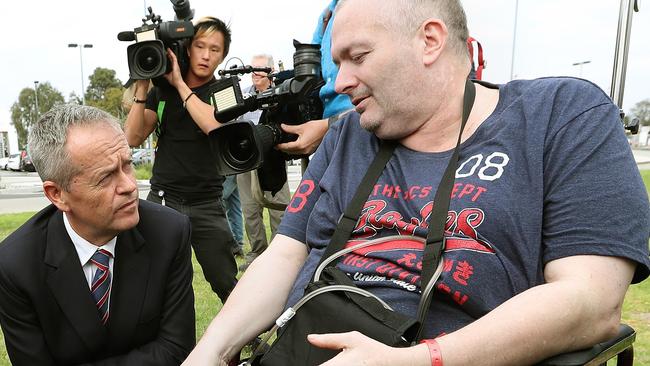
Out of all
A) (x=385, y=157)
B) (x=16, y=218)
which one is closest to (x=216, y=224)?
(x=385, y=157)

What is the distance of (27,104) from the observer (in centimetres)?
5459

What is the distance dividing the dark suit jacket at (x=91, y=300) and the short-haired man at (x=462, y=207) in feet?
1.87

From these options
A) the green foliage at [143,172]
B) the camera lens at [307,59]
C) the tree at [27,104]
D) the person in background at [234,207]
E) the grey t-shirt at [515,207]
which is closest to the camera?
the grey t-shirt at [515,207]

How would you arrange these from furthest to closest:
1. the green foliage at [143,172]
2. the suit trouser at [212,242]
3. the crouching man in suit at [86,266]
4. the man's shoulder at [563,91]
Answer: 1. the green foliage at [143,172]
2. the suit trouser at [212,242]
3. the crouching man in suit at [86,266]
4. the man's shoulder at [563,91]

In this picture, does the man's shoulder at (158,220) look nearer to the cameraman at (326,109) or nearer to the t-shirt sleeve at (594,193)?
the cameraman at (326,109)

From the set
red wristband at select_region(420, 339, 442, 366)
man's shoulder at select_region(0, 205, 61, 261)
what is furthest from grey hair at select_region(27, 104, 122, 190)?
red wristband at select_region(420, 339, 442, 366)

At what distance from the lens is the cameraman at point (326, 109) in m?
2.17

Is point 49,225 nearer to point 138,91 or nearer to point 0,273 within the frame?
point 0,273

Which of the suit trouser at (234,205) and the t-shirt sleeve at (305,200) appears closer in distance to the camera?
the t-shirt sleeve at (305,200)

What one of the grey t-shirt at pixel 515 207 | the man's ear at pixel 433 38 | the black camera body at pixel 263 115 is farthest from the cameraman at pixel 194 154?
the man's ear at pixel 433 38

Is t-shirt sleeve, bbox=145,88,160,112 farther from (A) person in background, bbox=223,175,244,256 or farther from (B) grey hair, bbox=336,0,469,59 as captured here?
(A) person in background, bbox=223,175,244,256

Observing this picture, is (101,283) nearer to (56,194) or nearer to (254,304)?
(56,194)

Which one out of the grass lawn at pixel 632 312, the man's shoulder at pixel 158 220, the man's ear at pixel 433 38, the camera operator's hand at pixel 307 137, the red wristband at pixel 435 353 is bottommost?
the grass lawn at pixel 632 312

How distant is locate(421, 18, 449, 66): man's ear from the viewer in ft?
4.90
